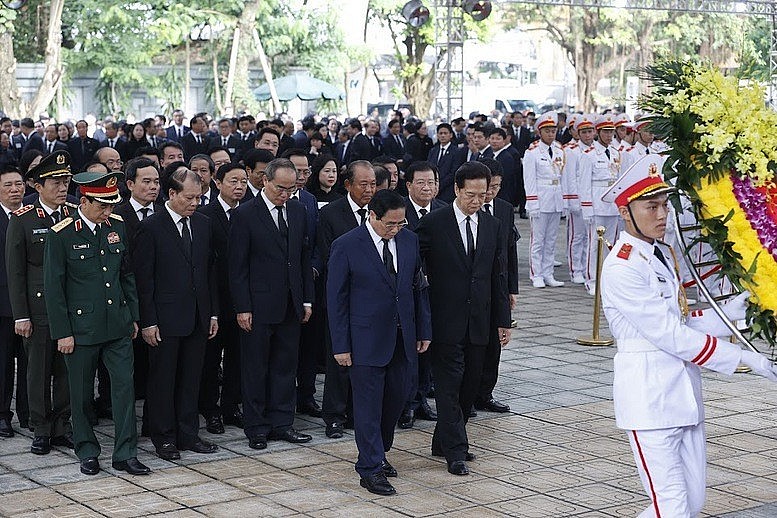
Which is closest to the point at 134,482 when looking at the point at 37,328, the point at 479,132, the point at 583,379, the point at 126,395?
the point at 126,395

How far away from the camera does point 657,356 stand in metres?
5.28

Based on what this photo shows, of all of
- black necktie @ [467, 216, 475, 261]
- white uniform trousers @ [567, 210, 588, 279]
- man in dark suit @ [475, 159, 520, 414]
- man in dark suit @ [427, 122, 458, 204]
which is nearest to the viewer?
black necktie @ [467, 216, 475, 261]

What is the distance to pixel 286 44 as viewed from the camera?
3853 centimetres

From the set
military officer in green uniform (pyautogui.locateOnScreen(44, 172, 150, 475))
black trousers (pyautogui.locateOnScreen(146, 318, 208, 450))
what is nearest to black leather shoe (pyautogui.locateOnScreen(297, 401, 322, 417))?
black trousers (pyautogui.locateOnScreen(146, 318, 208, 450))

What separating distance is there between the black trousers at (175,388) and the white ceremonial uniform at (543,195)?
25.5 feet

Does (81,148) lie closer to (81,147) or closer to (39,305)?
(81,147)

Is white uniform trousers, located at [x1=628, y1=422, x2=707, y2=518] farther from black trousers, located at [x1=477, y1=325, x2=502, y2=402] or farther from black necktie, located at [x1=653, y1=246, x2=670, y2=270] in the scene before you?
black trousers, located at [x1=477, y1=325, x2=502, y2=402]

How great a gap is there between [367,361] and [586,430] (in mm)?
1967

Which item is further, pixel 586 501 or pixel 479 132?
pixel 479 132

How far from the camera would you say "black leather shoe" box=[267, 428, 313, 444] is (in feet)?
26.2

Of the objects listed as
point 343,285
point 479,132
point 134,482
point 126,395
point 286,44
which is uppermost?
point 286,44

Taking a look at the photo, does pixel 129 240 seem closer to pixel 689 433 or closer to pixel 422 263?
pixel 422 263

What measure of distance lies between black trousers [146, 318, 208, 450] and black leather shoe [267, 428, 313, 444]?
525 millimetres

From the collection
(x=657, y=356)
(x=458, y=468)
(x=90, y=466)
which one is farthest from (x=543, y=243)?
(x=657, y=356)
